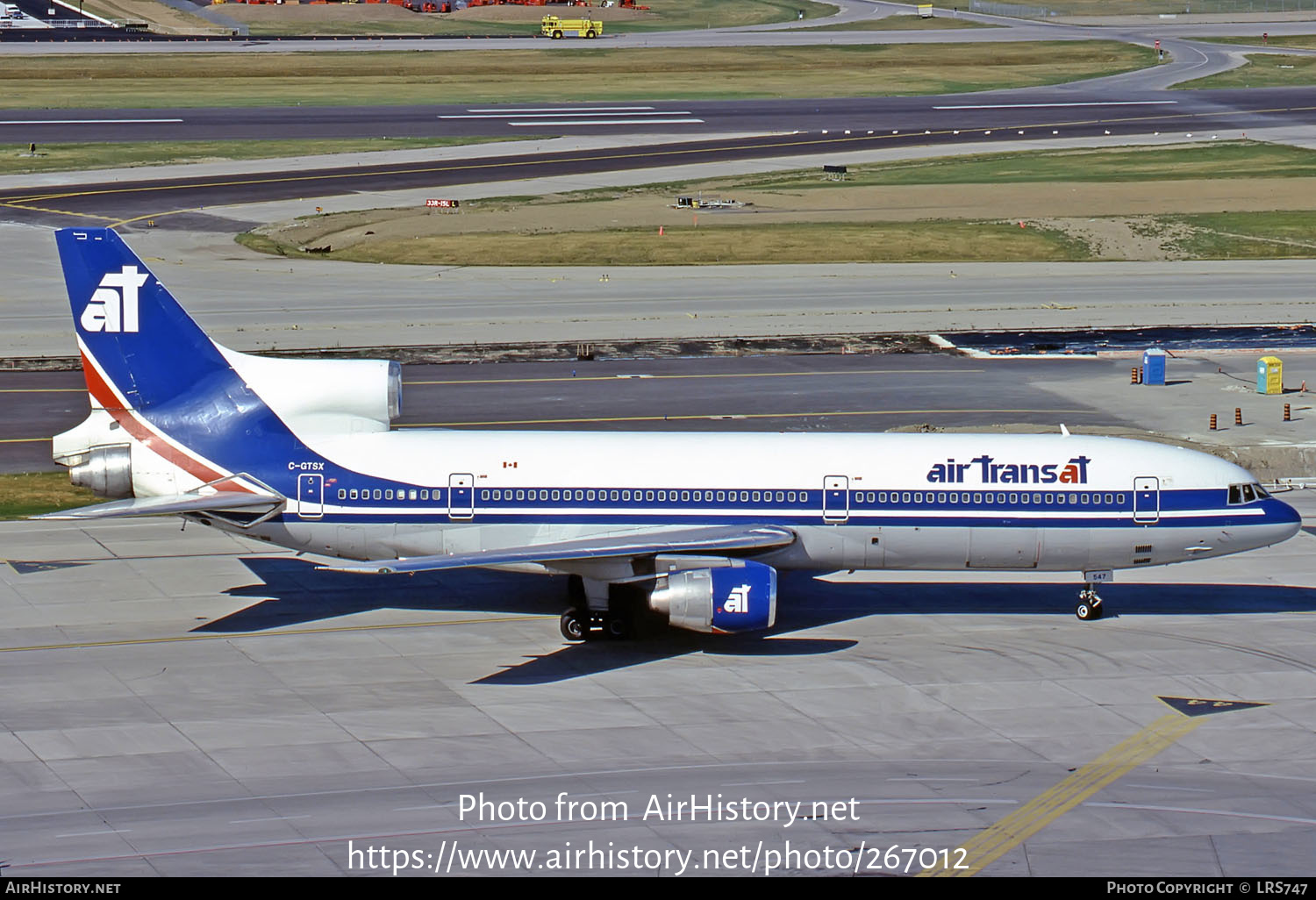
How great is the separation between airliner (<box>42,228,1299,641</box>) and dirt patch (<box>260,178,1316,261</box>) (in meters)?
53.9

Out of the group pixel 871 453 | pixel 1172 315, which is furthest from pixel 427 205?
pixel 871 453

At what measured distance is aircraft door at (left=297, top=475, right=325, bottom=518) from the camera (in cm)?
3953

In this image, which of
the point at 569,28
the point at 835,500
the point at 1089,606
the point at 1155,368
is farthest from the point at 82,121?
the point at 1089,606

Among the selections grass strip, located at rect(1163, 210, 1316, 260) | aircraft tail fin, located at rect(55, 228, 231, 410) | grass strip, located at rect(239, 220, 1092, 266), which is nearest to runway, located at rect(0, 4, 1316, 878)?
aircraft tail fin, located at rect(55, 228, 231, 410)

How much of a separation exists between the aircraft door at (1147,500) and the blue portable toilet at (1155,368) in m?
29.1

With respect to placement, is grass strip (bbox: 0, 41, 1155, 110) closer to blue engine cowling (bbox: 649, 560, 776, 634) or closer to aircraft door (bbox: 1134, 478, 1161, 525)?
aircraft door (bbox: 1134, 478, 1161, 525)

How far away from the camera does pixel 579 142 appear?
128 meters

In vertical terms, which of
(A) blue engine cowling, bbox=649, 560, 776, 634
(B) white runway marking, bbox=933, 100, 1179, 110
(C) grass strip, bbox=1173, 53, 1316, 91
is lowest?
(A) blue engine cowling, bbox=649, 560, 776, 634

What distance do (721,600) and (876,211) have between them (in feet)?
224

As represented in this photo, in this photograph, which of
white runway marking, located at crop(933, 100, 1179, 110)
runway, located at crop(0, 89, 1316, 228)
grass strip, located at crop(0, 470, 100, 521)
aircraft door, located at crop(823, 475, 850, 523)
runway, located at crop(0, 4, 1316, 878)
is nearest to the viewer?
runway, located at crop(0, 4, 1316, 878)

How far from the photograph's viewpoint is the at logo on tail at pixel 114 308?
40375 millimetres

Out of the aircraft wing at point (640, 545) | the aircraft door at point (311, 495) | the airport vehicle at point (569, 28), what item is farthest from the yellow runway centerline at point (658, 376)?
the airport vehicle at point (569, 28)

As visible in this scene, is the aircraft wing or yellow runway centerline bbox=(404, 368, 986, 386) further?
yellow runway centerline bbox=(404, 368, 986, 386)
